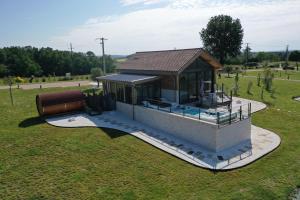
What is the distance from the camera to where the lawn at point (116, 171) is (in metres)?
9.30

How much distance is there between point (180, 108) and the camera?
1647 cm

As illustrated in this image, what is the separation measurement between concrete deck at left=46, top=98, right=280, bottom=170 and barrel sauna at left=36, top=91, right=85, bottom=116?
89 centimetres

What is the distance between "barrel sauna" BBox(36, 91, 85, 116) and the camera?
18953 mm

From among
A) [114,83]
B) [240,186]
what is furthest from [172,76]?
[240,186]

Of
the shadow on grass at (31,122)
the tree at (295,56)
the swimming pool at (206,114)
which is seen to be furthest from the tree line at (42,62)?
the tree at (295,56)

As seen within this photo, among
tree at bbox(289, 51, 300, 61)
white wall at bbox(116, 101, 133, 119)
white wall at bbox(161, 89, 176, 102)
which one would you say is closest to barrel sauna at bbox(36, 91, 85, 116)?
white wall at bbox(116, 101, 133, 119)

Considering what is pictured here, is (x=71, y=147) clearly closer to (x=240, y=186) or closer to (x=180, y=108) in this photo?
(x=180, y=108)

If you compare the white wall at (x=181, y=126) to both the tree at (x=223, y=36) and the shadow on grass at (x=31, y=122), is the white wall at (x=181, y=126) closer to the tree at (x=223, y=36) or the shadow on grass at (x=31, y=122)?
the shadow on grass at (x=31, y=122)

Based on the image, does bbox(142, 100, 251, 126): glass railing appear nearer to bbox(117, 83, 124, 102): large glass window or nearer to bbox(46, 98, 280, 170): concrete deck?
bbox(46, 98, 280, 170): concrete deck

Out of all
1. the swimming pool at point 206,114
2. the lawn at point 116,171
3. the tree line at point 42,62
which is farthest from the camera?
the tree line at point 42,62

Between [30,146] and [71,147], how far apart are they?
96.1 inches

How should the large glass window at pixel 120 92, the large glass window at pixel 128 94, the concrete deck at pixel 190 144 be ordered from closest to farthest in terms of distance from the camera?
the concrete deck at pixel 190 144, the large glass window at pixel 128 94, the large glass window at pixel 120 92

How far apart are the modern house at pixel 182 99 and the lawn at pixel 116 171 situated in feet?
7.47

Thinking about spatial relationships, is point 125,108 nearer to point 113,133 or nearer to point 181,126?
point 113,133
